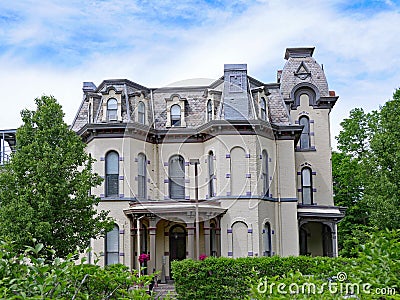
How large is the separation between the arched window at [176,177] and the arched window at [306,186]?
7299 millimetres

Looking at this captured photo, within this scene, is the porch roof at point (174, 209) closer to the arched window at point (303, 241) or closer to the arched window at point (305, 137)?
the arched window at point (303, 241)

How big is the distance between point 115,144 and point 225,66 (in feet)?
22.0

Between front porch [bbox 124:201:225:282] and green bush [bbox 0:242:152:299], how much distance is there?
63.0 feet

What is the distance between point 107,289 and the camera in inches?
202

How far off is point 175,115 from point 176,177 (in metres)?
3.19

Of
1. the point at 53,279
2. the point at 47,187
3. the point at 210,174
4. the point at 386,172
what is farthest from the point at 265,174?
the point at 53,279

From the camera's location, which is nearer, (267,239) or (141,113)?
(267,239)

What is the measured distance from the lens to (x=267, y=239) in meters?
27.9

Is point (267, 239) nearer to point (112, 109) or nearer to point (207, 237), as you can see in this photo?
point (207, 237)

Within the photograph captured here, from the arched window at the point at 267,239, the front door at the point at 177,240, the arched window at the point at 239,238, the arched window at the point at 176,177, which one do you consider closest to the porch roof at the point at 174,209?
the arched window at the point at 239,238

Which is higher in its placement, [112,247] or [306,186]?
[306,186]

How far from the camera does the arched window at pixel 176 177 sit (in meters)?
29.0

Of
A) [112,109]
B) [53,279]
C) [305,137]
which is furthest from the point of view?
[305,137]

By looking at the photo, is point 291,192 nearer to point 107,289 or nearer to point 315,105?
point 315,105
